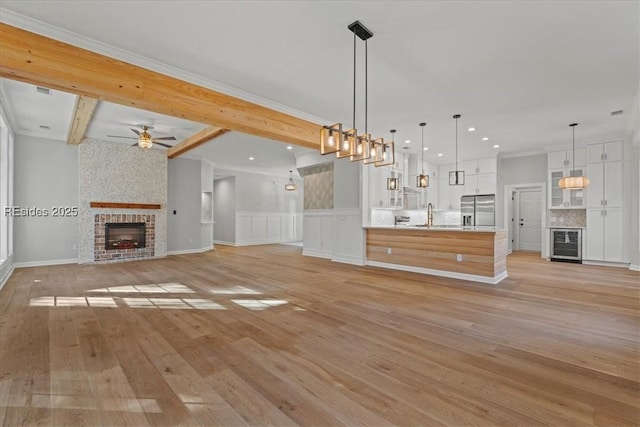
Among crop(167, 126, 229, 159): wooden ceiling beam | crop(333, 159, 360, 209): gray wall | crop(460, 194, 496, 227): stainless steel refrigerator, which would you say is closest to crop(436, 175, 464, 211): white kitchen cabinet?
crop(460, 194, 496, 227): stainless steel refrigerator

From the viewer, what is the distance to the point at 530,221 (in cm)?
897

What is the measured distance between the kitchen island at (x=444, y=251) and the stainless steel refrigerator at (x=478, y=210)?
11.1 ft

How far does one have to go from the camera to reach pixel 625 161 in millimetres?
6352

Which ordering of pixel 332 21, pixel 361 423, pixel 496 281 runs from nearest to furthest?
1. pixel 361 423
2. pixel 332 21
3. pixel 496 281

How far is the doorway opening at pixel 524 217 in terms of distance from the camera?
869 centimetres

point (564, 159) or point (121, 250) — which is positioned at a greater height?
point (564, 159)

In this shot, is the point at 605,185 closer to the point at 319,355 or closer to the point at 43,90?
the point at 319,355

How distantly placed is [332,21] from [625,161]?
7617 mm

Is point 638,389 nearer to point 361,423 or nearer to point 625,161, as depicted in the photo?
point 361,423

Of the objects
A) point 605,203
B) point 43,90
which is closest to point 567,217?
point 605,203

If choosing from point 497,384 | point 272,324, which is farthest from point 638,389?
point 272,324

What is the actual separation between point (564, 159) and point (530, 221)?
7.78 ft

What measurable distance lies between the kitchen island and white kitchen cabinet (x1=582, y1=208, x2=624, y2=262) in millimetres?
3154

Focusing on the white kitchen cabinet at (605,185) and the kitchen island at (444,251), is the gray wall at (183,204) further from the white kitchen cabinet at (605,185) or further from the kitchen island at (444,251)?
the white kitchen cabinet at (605,185)
